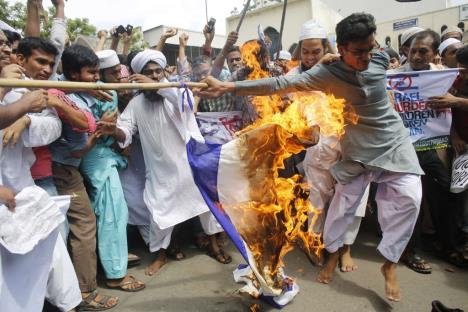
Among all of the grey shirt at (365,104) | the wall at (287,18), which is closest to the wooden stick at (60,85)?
the grey shirt at (365,104)

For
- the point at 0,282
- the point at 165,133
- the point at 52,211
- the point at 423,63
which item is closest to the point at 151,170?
the point at 165,133

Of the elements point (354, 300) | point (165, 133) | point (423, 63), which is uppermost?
point (423, 63)

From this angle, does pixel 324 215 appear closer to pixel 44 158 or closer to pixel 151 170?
pixel 151 170

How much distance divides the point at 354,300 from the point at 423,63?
9.26 feet

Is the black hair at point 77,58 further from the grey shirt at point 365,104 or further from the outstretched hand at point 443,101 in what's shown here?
the outstretched hand at point 443,101

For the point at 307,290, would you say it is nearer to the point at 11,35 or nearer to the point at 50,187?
the point at 50,187

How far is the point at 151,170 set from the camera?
4.09 m

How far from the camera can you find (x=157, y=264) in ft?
13.3

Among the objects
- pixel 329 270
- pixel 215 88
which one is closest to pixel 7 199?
pixel 215 88

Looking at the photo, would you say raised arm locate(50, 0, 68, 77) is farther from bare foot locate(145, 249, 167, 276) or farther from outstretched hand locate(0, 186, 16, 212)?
bare foot locate(145, 249, 167, 276)

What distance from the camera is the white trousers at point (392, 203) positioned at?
10.3ft

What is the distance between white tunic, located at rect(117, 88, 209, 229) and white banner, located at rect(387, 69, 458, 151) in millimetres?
2536

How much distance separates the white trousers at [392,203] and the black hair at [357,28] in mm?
1219

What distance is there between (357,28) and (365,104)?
2.11ft
